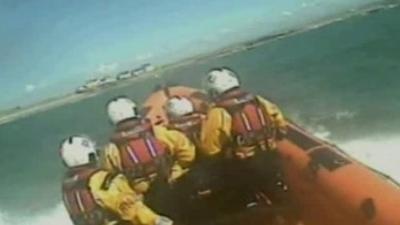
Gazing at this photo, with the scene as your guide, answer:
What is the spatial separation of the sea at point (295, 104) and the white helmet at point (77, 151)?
15 mm

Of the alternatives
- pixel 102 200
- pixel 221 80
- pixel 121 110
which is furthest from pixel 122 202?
pixel 221 80

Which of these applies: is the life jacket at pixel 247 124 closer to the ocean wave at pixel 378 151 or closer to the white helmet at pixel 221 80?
the white helmet at pixel 221 80

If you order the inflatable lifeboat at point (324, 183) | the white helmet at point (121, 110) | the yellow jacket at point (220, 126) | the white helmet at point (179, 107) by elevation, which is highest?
the white helmet at point (121, 110)

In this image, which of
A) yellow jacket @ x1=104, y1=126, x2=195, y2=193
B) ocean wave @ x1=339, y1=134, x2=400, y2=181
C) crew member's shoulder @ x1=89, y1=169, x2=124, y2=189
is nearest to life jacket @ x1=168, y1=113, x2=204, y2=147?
yellow jacket @ x1=104, y1=126, x2=195, y2=193

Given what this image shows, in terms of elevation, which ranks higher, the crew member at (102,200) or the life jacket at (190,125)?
the life jacket at (190,125)

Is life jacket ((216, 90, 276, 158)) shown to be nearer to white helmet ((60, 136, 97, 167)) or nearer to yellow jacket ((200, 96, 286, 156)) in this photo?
yellow jacket ((200, 96, 286, 156))

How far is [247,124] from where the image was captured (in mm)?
2209

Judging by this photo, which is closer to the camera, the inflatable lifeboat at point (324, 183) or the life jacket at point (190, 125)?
Result: the inflatable lifeboat at point (324, 183)

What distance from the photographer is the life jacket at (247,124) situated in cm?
221

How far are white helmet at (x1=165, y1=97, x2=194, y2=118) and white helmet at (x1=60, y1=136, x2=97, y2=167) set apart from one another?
0.14 m

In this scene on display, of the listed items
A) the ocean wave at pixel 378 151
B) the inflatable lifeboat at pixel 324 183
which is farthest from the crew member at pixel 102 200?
the ocean wave at pixel 378 151

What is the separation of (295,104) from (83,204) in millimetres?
370

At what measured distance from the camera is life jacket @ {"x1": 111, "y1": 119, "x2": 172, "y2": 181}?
219 centimetres

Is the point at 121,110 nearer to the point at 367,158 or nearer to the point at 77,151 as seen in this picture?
the point at 77,151
